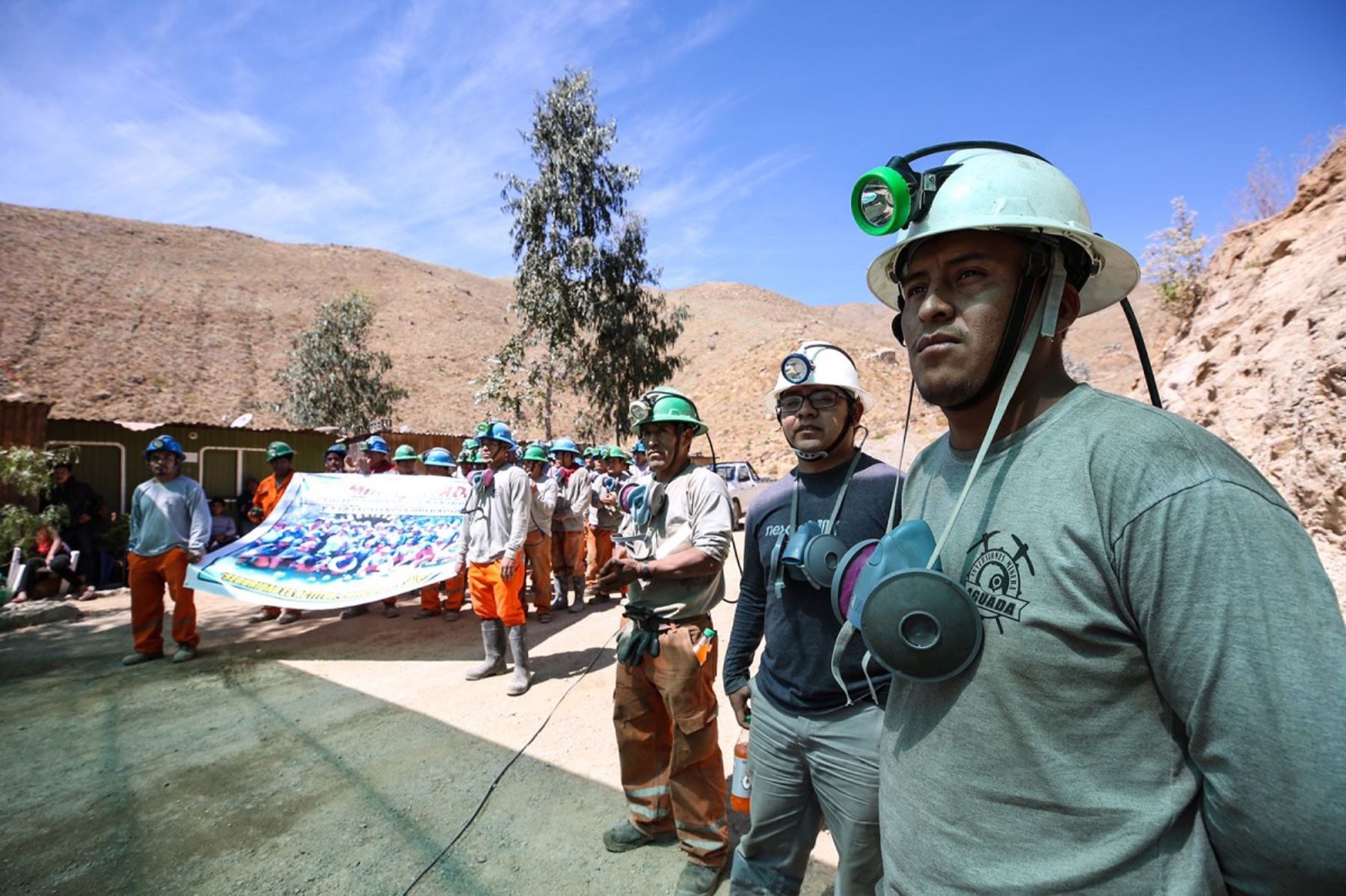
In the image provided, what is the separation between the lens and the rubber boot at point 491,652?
5828 millimetres

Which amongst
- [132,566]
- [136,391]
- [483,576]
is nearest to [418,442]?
[132,566]

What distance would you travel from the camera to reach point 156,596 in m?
6.30

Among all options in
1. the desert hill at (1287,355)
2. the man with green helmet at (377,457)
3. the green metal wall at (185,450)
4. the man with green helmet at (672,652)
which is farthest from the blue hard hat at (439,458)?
the desert hill at (1287,355)

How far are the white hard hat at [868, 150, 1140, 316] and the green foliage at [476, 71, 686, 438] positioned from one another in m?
14.5

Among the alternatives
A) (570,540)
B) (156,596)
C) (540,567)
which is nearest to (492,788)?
(540,567)

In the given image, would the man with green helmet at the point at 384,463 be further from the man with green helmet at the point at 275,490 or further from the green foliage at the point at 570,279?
the green foliage at the point at 570,279

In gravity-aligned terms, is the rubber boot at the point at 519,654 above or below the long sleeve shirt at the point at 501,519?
below

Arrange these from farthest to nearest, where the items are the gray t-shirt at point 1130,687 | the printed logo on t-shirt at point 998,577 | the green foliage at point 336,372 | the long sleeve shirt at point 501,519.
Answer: the green foliage at point 336,372 < the long sleeve shirt at point 501,519 < the printed logo on t-shirt at point 998,577 < the gray t-shirt at point 1130,687

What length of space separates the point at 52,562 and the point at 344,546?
17.1ft

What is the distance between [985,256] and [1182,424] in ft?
1.44

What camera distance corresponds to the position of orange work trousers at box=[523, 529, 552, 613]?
317 inches

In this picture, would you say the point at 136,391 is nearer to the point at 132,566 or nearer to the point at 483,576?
the point at 132,566

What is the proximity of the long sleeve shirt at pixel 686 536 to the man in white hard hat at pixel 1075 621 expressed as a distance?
1.68 m

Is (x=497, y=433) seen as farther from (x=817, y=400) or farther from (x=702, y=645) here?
(x=817, y=400)
